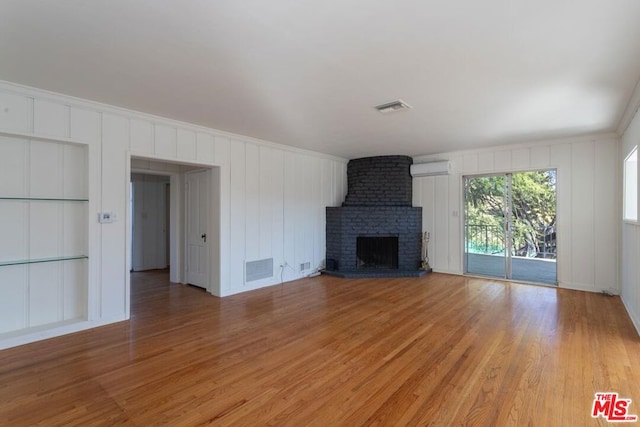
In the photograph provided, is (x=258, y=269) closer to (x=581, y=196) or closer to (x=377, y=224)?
(x=377, y=224)

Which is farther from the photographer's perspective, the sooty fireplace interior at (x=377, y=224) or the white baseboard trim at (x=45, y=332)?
the sooty fireplace interior at (x=377, y=224)

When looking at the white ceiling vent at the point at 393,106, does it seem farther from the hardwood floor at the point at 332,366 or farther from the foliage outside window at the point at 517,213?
the foliage outside window at the point at 517,213

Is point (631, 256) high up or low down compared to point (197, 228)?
down

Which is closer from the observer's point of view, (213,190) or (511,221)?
(213,190)

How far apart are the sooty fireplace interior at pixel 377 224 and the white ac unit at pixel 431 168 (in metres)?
0.17

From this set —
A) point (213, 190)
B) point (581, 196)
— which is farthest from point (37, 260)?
point (581, 196)

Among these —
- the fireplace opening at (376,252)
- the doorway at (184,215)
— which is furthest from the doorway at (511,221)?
the doorway at (184,215)

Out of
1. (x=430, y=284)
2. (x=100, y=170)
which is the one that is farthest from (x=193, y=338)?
(x=430, y=284)

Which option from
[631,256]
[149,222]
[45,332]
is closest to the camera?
[45,332]

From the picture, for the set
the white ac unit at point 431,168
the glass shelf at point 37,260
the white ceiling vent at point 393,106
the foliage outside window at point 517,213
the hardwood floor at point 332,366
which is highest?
A: the white ceiling vent at point 393,106

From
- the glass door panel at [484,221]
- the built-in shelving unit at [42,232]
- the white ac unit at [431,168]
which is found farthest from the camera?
the white ac unit at [431,168]

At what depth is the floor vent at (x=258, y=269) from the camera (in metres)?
5.02

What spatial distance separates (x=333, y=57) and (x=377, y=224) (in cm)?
427

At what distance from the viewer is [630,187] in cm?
401
